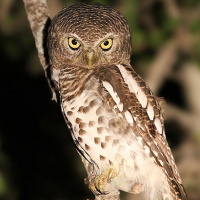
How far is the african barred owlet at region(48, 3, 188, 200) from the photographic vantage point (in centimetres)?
423

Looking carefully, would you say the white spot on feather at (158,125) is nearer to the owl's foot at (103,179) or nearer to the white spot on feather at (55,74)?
the owl's foot at (103,179)

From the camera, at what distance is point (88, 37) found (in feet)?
14.4

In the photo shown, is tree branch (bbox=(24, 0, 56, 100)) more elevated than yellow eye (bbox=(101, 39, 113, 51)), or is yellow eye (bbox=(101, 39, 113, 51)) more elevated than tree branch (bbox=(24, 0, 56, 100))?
tree branch (bbox=(24, 0, 56, 100))

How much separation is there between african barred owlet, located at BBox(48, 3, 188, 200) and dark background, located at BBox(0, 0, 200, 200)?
1.30m

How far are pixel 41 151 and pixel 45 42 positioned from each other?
16.9ft

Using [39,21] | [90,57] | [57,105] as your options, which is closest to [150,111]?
[90,57]

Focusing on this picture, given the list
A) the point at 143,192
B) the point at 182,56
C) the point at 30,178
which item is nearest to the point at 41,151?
the point at 30,178

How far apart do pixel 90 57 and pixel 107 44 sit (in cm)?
24

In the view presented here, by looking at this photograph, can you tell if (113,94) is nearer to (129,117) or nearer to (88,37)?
(129,117)

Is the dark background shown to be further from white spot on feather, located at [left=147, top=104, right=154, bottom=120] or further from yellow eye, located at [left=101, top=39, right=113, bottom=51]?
white spot on feather, located at [left=147, top=104, right=154, bottom=120]

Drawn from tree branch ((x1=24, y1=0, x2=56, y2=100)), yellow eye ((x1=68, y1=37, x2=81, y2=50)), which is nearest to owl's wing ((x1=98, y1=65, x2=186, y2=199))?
yellow eye ((x1=68, y1=37, x2=81, y2=50))

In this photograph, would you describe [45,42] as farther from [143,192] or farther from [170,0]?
[170,0]

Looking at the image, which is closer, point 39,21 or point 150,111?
point 150,111

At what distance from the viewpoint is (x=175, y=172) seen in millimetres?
4445
